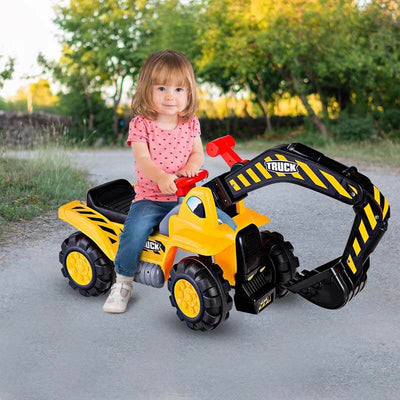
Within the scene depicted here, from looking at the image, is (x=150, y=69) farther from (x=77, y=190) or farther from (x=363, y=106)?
(x=363, y=106)

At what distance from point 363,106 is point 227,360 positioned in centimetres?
1632

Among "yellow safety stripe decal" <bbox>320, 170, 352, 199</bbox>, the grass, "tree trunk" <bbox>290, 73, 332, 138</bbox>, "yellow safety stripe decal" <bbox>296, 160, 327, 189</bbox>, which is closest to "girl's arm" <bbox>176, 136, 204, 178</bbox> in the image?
"yellow safety stripe decal" <bbox>296, 160, 327, 189</bbox>

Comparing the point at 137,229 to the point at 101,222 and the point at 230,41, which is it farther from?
the point at 230,41

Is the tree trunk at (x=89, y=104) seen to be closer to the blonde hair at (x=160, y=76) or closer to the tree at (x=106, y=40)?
the tree at (x=106, y=40)

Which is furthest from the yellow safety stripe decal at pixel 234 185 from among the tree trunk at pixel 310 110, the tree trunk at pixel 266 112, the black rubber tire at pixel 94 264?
the tree trunk at pixel 266 112

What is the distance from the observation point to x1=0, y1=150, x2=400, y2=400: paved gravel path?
2.97 m

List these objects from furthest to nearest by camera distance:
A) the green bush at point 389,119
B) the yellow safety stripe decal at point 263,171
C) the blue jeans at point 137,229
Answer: the green bush at point 389,119 → the blue jeans at point 137,229 → the yellow safety stripe decal at point 263,171

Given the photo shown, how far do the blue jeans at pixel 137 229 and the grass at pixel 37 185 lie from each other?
2.58m

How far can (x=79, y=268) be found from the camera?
13.8ft

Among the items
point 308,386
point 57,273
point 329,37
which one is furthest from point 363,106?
point 308,386

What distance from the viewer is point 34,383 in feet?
10.0

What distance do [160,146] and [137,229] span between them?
550 mm

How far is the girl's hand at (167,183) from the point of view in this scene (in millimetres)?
3578

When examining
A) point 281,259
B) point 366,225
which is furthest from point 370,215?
point 281,259
